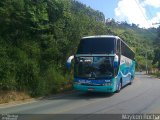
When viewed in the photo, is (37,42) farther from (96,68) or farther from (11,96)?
(11,96)

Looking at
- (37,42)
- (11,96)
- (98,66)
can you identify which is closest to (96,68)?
(98,66)

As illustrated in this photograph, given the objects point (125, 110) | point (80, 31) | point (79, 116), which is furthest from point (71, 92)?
point (79, 116)

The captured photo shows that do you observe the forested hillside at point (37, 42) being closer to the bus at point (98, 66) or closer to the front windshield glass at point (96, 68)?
the bus at point (98, 66)

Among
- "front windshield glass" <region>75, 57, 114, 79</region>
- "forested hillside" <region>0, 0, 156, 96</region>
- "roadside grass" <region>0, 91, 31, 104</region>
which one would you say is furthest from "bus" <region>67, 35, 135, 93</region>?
"roadside grass" <region>0, 91, 31, 104</region>

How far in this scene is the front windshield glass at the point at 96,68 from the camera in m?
22.7

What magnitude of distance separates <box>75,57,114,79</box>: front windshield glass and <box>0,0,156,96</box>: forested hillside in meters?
2.97

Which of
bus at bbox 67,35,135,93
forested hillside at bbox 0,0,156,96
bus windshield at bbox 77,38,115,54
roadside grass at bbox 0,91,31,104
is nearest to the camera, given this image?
roadside grass at bbox 0,91,31,104

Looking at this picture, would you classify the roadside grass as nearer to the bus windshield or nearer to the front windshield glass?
the front windshield glass

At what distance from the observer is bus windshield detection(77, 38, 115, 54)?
23.1 m

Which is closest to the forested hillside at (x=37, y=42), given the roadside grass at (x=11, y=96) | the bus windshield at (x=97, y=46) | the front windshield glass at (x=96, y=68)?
the roadside grass at (x=11, y=96)

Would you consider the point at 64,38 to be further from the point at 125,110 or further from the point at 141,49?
the point at 141,49

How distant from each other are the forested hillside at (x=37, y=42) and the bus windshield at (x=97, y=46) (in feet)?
10.8

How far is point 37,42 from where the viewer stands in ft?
89.4

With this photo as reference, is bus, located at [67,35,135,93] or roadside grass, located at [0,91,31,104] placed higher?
bus, located at [67,35,135,93]
